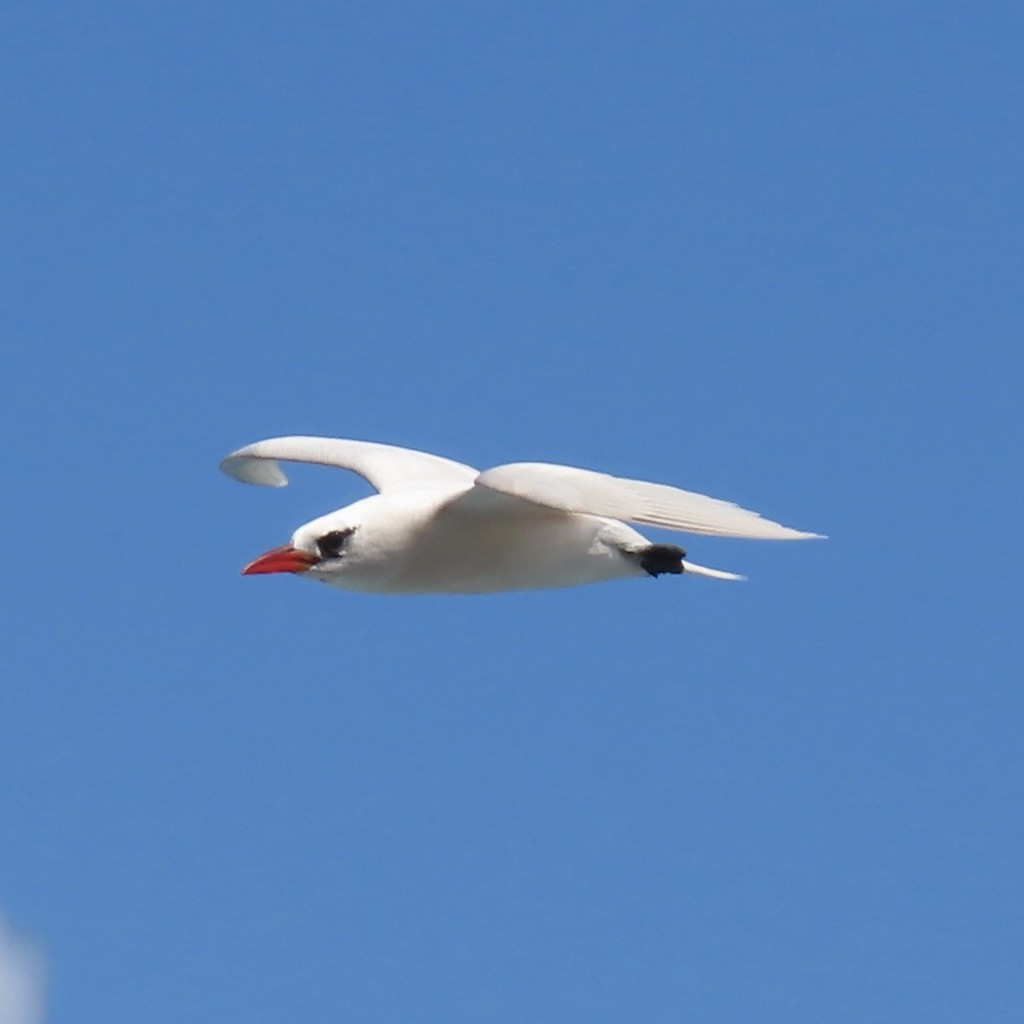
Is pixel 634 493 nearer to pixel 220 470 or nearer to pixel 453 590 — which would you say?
pixel 453 590

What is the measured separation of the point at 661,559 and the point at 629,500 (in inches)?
74.0

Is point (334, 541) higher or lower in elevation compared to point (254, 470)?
lower

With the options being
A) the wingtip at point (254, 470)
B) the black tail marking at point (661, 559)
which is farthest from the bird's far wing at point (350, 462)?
the black tail marking at point (661, 559)

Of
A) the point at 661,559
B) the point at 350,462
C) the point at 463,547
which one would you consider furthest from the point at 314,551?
the point at 350,462

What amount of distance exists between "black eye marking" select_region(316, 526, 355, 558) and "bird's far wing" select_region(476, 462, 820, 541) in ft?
3.59

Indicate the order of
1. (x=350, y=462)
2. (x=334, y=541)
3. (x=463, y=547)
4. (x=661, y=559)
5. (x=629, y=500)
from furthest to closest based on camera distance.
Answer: (x=350, y=462), (x=661, y=559), (x=463, y=547), (x=334, y=541), (x=629, y=500)

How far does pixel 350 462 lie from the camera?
1596 centimetres

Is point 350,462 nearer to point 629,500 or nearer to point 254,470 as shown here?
point 254,470

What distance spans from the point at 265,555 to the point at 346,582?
530 mm

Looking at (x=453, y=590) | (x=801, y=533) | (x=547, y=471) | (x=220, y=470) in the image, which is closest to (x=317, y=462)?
(x=220, y=470)

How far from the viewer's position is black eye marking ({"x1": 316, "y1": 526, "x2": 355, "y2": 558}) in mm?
12797

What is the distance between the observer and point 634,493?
11625 mm

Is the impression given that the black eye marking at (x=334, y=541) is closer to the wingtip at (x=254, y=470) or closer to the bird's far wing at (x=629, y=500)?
the bird's far wing at (x=629, y=500)

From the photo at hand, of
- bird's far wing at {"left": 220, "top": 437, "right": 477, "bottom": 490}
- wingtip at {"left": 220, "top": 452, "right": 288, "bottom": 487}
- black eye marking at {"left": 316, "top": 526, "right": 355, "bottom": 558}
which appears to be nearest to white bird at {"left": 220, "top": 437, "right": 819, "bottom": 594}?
black eye marking at {"left": 316, "top": 526, "right": 355, "bottom": 558}
